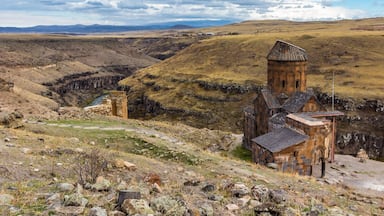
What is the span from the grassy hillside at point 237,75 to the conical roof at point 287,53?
18930 millimetres

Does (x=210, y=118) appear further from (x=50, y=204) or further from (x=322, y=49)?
(x=50, y=204)

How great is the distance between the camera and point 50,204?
6.55m

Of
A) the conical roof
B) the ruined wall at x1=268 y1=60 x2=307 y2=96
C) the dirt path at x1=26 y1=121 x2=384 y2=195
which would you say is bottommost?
the dirt path at x1=26 y1=121 x2=384 y2=195

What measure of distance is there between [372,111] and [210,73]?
3479 centimetres

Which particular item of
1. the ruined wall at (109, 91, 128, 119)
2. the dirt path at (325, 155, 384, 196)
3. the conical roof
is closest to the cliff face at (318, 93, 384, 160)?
the dirt path at (325, 155, 384, 196)

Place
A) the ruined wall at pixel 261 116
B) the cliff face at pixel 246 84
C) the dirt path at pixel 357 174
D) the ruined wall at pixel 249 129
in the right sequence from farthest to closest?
the cliff face at pixel 246 84 → the ruined wall at pixel 249 129 → the ruined wall at pixel 261 116 → the dirt path at pixel 357 174

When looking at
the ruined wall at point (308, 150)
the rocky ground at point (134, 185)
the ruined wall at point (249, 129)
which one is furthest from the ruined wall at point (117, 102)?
the rocky ground at point (134, 185)

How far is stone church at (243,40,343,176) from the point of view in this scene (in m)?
25.1

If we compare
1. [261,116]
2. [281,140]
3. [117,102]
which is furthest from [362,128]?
[117,102]

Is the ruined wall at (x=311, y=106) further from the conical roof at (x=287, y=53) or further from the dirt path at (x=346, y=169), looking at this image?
the conical roof at (x=287, y=53)

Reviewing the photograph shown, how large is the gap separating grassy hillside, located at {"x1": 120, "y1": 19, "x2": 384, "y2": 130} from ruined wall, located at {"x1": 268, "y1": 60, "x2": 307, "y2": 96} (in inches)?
728

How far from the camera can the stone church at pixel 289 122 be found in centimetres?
2508

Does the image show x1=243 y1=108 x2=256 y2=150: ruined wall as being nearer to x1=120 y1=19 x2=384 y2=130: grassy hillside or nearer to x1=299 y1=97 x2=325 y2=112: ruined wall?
x1=299 y1=97 x2=325 y2=112: ruined wall

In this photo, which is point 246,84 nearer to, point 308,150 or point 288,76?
point 288,76
